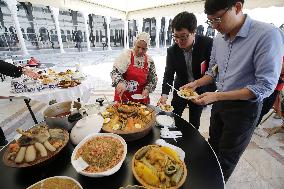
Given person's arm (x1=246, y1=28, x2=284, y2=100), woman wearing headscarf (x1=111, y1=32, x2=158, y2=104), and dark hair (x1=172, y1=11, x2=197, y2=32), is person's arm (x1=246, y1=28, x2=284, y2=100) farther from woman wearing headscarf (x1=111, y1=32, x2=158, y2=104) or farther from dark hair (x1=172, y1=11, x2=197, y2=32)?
woman wearing headscarf (x1=111, y1=32, x2=158, y2=104)

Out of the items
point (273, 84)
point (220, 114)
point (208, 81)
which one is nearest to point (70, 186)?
point (220, 114)

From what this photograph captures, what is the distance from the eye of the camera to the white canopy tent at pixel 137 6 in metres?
3.16

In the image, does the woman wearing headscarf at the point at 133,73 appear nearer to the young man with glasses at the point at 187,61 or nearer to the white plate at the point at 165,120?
the young man with glasses at the point at 187,61

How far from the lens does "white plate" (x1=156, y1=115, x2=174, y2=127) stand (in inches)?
65.1

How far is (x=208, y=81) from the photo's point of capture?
2.04m

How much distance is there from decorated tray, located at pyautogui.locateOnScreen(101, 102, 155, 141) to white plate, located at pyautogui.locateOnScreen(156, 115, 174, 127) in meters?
0.10

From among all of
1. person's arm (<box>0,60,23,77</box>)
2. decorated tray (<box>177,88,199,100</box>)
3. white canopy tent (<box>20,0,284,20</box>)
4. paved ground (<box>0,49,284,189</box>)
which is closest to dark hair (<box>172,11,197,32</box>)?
decorated tray (<box>177,88,199,100</box>)

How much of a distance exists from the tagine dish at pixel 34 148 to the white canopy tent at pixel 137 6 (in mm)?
2920

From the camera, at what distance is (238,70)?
1508mm

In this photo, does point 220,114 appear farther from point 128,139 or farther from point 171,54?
point 171,54

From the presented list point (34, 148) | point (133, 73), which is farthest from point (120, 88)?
point (34, 148)

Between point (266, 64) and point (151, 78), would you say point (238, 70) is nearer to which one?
point (266, 64)

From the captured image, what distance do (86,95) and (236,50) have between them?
3212 mm

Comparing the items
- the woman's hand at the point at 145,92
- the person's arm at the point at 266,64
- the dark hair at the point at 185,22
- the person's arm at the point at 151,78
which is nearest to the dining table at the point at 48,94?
the woman's hand at the point at 145,92
